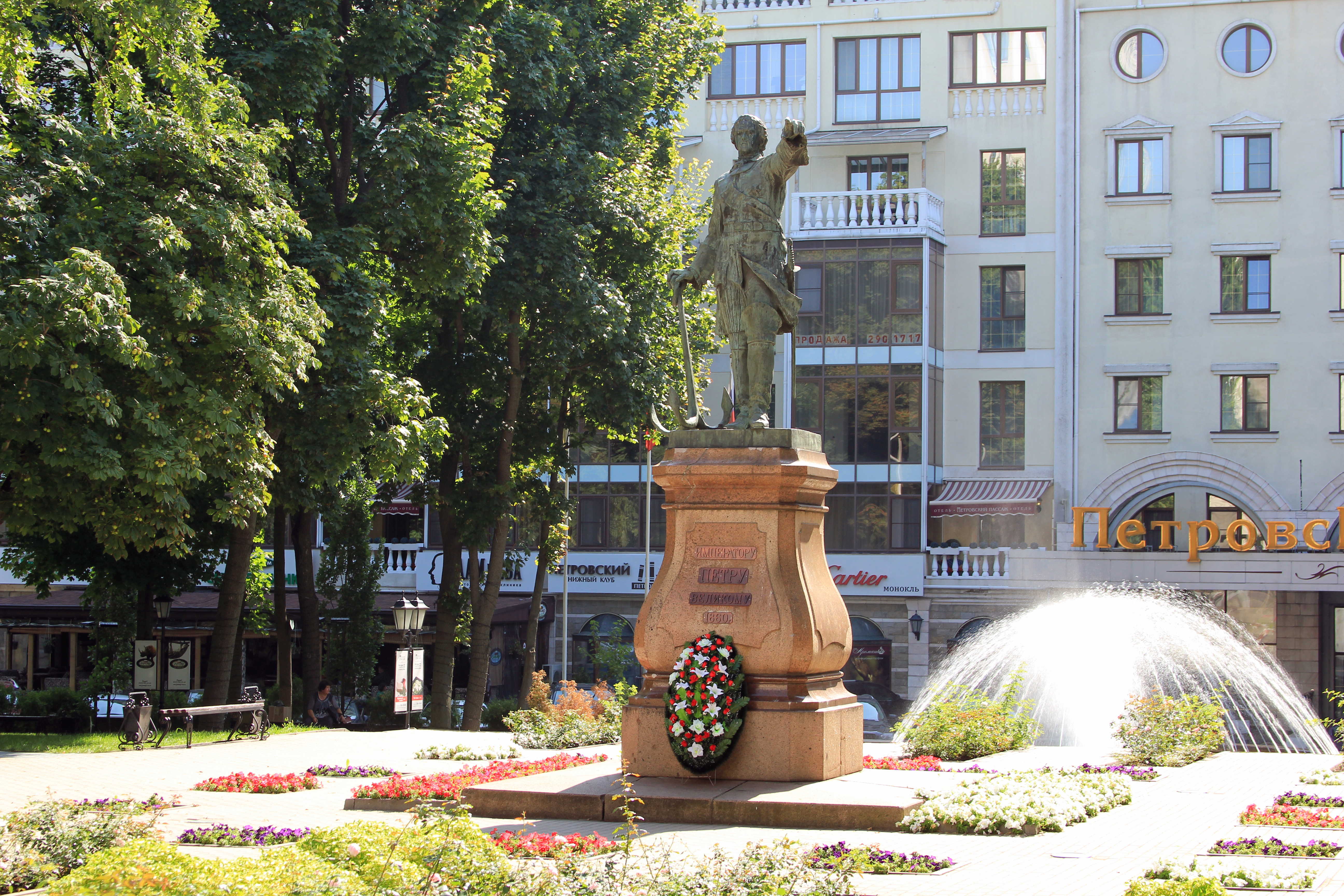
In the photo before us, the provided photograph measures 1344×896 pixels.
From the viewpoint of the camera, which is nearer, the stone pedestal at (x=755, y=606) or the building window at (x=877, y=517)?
the stone pedestal at (x=755, y=606)

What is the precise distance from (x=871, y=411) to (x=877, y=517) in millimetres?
3076

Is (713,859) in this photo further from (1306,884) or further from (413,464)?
Result: (413,464)

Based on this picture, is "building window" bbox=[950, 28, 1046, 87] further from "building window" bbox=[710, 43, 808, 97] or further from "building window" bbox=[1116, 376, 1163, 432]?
"building window" bbox=[1116, 376, 1163, 432]

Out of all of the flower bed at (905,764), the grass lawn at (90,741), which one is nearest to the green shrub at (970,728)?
the flower bed at (905,764)

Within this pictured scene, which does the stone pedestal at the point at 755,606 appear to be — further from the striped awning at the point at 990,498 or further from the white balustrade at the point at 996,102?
the white balustrade at the point at 996,102

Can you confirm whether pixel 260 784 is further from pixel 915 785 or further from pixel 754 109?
pixel 754 109

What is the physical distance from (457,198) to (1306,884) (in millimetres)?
17621

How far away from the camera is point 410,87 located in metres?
26.1

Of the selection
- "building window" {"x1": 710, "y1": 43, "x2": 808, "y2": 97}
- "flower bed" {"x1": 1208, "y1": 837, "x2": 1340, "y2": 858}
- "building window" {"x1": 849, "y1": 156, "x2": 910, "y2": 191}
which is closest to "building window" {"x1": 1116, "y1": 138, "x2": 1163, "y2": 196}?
"building window" {"x1": 849, "y1": 156, "x2": 910, "y2": 191}

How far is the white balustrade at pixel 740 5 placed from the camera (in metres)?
45.8

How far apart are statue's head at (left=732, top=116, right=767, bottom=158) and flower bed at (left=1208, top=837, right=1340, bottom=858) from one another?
6.95m

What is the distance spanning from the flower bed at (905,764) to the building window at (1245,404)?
96.8 ft

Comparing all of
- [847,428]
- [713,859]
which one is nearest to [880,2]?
[847,428]

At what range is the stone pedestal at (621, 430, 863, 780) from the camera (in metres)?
12.0
